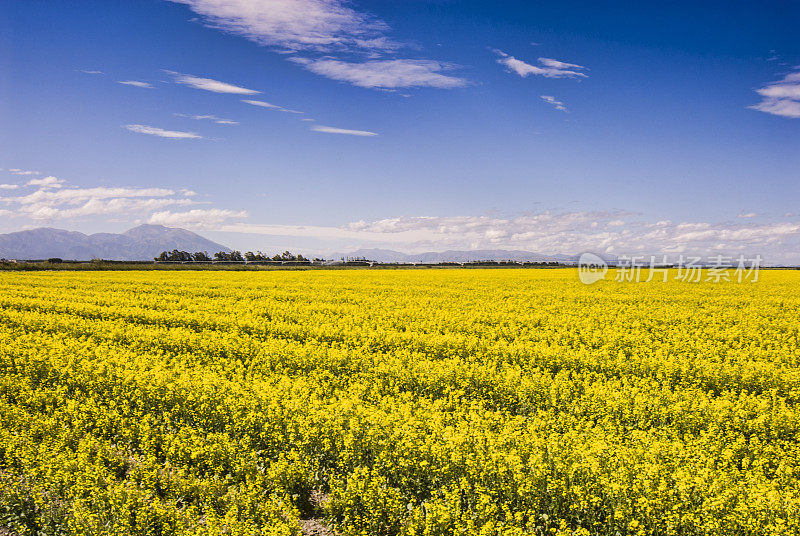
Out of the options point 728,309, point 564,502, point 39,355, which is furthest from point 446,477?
point 728,309

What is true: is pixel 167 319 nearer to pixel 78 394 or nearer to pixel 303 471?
pixel 78 394

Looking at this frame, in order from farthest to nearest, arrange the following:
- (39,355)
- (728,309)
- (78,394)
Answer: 1. (728,309)
2. (39,355)
3. (78,394)

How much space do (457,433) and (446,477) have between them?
813 millimetres

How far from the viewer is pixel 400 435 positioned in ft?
23.3

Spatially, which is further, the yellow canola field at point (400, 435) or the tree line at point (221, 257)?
the tree line at point (221, 257)

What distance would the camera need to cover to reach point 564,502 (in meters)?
5.80

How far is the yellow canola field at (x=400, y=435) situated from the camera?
5.57m

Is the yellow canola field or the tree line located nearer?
the yellow canola field

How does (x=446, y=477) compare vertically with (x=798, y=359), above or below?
below

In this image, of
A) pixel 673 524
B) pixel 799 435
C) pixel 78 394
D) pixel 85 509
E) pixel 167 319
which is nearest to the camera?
pixel 673 524

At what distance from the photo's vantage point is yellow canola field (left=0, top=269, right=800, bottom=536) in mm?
5570

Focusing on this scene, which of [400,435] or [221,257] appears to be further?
[221,257]

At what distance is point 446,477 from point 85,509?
15.2 feet

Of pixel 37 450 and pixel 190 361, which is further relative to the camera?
pixel 190 361
